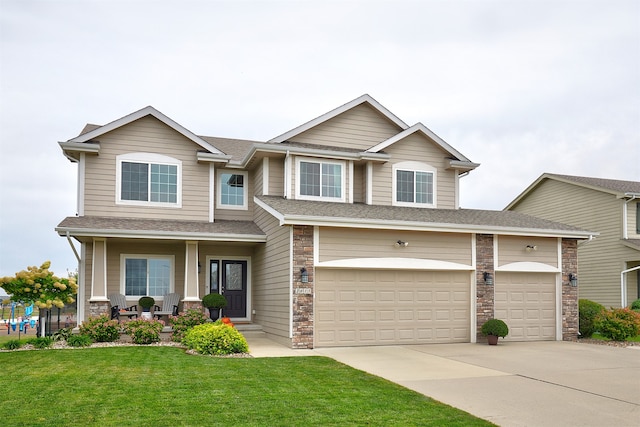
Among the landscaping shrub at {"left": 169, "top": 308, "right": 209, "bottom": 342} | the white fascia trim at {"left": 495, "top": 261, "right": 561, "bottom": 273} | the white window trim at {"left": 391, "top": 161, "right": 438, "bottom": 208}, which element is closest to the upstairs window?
the landscaping shrub at {"left": 169, "top": 308, "right": 209, "bottom": 342}

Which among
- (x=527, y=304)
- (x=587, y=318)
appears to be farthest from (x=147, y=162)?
(x=587, y=318)

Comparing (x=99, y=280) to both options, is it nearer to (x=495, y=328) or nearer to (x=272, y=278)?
(x=272, y=278)

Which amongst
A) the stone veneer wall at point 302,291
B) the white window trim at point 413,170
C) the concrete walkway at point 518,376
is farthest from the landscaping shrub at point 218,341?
the white window trim at point 413,170

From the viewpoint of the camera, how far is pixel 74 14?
643 inches

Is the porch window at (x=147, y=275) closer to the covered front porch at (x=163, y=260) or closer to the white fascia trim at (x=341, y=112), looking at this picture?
the covered front porch at (x=163, y=260)

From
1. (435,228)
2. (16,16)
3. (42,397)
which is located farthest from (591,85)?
(42,397)

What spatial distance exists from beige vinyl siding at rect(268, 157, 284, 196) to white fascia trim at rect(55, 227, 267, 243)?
1.61 m

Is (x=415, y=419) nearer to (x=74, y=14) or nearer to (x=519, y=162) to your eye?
(x=74, y=14)

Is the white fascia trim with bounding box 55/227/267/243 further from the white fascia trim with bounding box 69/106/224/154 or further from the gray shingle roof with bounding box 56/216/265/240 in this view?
the white fascia trim with bounding box 69/106/224/154

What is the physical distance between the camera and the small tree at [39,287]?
46.0ft

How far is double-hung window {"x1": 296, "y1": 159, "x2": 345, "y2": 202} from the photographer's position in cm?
1769

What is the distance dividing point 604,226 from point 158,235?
18.6 m

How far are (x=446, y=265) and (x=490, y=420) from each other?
9.10 metres

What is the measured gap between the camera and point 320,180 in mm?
17953
